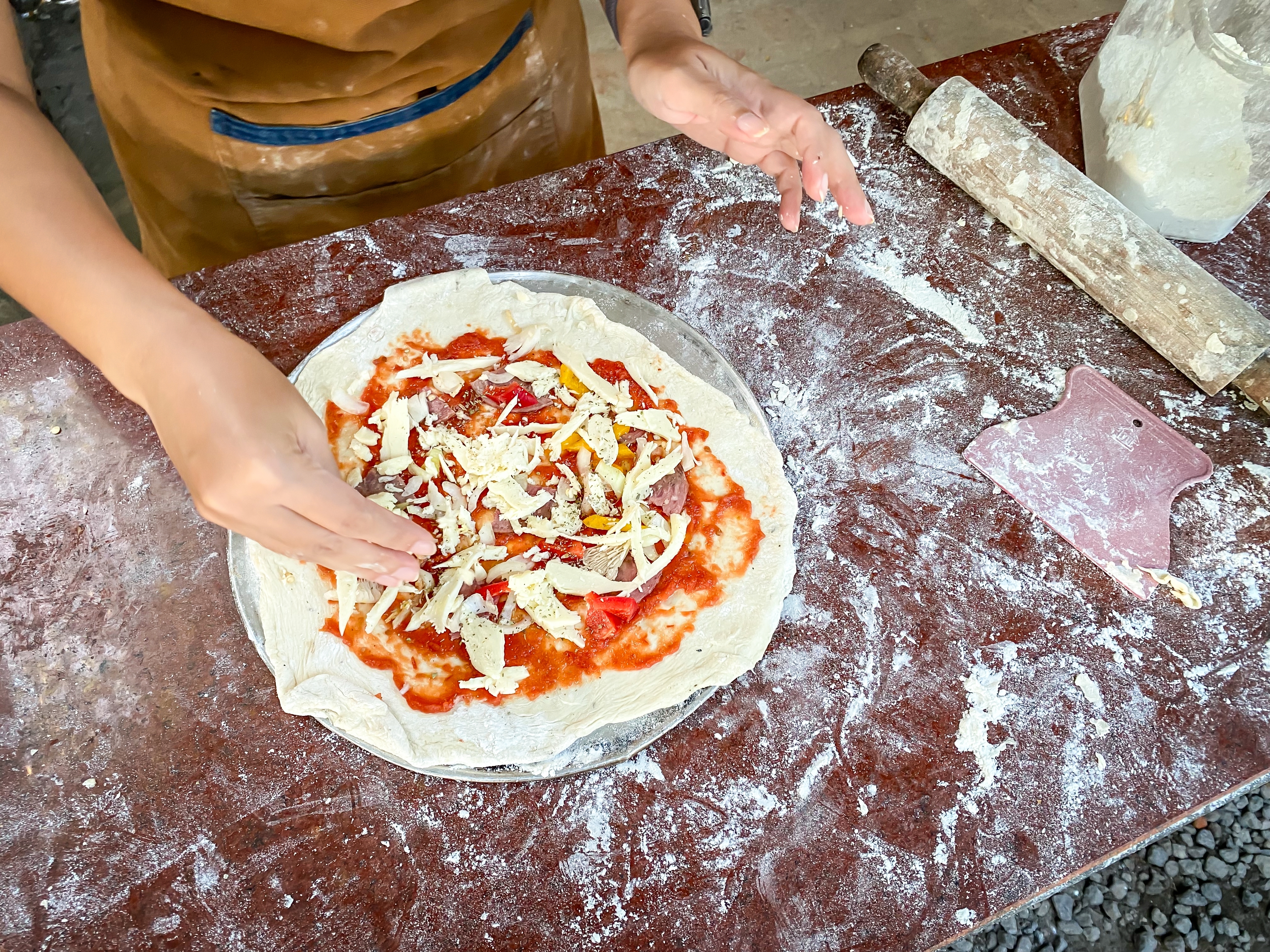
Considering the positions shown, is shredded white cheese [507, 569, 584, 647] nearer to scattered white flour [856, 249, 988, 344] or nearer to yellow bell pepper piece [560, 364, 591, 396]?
yellow bell pepper piece [560, 364, 591, 396]

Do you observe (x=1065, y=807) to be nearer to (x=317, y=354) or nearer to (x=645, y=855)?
(x=645, y=855)

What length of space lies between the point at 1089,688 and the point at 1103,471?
43cm

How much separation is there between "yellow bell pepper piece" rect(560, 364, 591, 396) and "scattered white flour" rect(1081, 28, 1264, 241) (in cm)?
125

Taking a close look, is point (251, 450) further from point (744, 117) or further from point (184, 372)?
point (744, 117)

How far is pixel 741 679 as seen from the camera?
1.43 m

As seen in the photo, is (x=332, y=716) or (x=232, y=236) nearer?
(x=332, y=716)

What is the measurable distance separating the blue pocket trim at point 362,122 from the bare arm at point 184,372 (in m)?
0.44

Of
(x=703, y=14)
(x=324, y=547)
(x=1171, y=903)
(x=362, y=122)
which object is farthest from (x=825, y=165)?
(x=1171, y=903)

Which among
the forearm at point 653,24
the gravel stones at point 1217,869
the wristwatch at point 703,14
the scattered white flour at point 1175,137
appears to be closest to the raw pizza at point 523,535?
the forearm at point 653,24

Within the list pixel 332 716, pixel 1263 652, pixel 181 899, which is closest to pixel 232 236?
pixel 332 716

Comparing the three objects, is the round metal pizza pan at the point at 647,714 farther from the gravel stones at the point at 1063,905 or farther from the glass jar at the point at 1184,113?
the gravel stones at the point at 1063,905

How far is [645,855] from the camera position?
51.8 inches

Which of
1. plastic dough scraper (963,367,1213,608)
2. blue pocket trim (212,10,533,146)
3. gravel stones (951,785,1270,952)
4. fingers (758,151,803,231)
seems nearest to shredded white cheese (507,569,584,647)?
fingers (758,151,803,231)

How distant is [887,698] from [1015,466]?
0.54 metres
